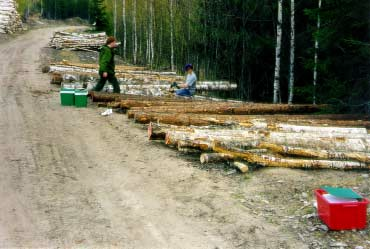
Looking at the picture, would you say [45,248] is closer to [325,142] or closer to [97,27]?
[325,142]

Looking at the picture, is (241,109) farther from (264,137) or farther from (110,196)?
(110,196)

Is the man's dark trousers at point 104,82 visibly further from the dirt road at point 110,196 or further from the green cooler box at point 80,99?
the dirt road at point 110,196

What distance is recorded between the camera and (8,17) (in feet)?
123

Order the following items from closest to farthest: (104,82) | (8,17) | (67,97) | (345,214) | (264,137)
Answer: (345,214), (264,137), (67,97), (104,82), (8,17)

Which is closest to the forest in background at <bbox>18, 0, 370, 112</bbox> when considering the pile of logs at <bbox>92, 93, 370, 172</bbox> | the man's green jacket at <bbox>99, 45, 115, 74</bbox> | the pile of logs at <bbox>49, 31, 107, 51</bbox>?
the pile of logs at <bbox>92, 93, 370, 172</bbox>

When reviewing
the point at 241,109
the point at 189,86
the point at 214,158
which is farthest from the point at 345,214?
the point at 189,86

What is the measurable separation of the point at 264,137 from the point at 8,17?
33.8 metres

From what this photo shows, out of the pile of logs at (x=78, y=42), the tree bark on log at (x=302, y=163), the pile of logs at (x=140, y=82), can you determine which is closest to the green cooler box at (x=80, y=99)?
the pile of logs at (x=140, y=82)

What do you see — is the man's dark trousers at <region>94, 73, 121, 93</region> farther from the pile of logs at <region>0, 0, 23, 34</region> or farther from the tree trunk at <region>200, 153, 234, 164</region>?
the pile of logs at <region>0, 0, 23, 34</region>

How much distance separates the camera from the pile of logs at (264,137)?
26.3ft

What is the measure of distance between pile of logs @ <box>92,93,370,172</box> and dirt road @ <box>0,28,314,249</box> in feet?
1.52

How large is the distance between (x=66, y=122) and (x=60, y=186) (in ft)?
14.6

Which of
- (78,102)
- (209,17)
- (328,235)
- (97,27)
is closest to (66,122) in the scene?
(78,102)

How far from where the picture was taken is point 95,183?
23.5 ft
